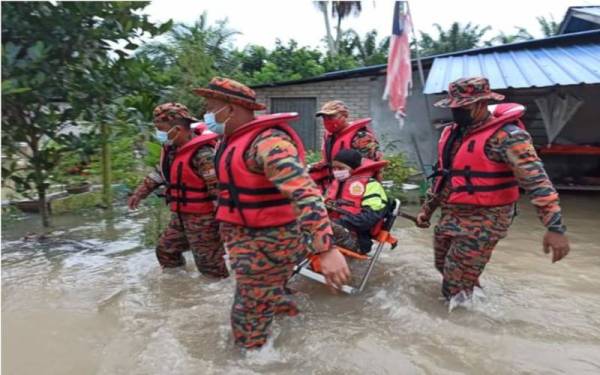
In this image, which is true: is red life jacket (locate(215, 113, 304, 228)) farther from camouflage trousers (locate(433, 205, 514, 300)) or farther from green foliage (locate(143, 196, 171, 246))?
green foliage (locate(143, 196, 171, 246))

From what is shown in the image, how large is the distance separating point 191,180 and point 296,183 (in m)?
1.97

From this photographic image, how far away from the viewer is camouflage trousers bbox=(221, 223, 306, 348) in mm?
2867

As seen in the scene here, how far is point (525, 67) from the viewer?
8.15 metres

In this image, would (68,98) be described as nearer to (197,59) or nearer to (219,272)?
(219,272)

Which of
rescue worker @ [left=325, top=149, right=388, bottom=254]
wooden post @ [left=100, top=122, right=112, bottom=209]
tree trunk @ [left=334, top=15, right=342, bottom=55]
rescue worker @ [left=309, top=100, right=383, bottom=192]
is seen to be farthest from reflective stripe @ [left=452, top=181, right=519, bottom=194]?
tree trunk @ [left=334, top=15, right=342, bottom=55]

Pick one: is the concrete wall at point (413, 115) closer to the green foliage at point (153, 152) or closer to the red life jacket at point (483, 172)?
the green foliage at point (153, 152)

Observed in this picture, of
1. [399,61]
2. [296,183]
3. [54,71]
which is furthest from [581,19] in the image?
[296,183]

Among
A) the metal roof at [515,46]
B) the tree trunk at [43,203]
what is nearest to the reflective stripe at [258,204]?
the tree trunk at [43,203]

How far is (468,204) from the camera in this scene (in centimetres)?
355

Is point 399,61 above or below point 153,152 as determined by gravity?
above

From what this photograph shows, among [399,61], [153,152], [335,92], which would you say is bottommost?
[153,152]

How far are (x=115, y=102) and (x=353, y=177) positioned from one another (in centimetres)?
309

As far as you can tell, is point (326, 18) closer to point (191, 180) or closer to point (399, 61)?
point (399, 61)

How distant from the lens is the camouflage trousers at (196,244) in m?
4.27
